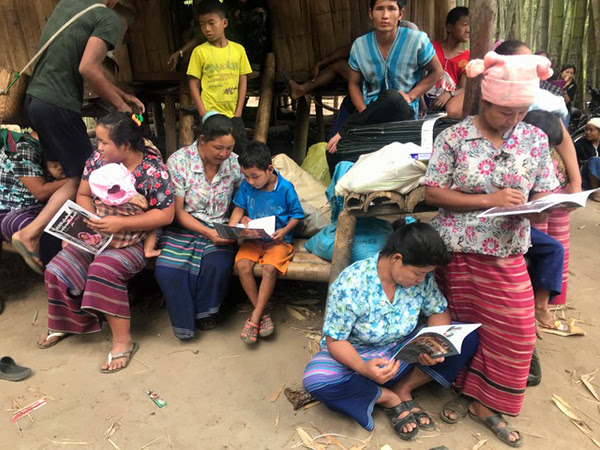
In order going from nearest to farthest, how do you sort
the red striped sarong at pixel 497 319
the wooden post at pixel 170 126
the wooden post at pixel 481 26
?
the red striped sarong at pixel 497 319 < the wooden post at pixel 481 26 < the wooden post at pixel 170 126

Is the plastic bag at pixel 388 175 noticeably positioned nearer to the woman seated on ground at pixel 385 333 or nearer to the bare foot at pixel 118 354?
the woman seated on ground at pixel 385 333

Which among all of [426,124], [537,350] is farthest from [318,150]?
[537,350]

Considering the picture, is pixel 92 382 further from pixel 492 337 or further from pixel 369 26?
pixel 369 26

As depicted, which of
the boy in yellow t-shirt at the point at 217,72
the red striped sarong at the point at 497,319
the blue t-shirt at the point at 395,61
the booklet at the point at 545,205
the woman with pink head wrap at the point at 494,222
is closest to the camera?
the booklet at the point at 545,205

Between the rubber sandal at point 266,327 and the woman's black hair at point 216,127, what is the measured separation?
130 cm

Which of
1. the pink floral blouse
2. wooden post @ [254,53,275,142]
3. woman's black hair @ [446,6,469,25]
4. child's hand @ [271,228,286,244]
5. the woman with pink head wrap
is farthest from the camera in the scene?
wooden post @ [254,53,275,142]

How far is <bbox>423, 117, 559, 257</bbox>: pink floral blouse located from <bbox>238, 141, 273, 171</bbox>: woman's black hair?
1198 mm

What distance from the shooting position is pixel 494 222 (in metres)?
2.23

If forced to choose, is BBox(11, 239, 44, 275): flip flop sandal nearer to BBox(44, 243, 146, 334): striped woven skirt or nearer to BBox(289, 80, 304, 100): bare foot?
BBox(44, 243, 146, 334): striped woven skirt

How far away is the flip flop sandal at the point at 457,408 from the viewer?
2.47m

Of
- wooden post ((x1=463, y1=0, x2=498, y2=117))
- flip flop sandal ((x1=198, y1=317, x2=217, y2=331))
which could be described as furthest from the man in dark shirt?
wooden post ((x1=463, y1=0, x2=498, y2=117))

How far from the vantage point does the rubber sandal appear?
3.20 m

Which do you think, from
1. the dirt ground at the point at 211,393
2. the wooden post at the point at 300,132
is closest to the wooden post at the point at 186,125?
the wooden post at the point at 300,132

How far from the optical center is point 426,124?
118 inches
